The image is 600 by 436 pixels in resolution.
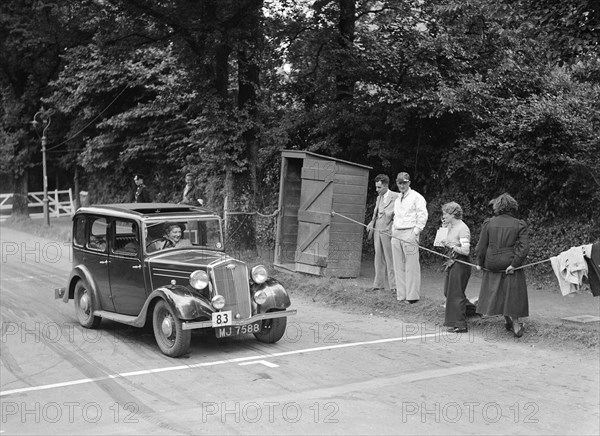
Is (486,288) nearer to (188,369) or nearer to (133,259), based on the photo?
(188,369)

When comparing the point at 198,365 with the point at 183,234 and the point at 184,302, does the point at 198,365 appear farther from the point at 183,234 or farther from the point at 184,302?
the point at 183,234

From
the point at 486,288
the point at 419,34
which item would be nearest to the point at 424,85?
the point at 419,34

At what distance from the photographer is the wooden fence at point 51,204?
118 ft

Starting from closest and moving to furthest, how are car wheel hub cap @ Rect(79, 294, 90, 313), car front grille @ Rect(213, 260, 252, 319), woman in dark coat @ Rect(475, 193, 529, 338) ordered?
1. car front grille @ Rect(213, 260, 252, 319)
2. woman in dark coat @ Rect(475, 193, 529, 338)
3. car wheel hub cap @ Rect(79, 294, 90, 313)

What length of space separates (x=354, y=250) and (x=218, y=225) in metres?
4.23

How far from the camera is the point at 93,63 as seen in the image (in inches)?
1110

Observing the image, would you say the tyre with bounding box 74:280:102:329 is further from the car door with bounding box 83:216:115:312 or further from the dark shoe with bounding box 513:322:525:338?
the dark shoe with bounding box 513:322:525:338

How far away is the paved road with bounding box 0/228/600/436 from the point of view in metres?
6.33

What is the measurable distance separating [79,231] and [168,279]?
255 centimetres

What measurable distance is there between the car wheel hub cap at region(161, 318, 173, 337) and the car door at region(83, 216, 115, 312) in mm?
1584

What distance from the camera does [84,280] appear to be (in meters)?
10.6

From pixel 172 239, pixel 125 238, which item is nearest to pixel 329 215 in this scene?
pixel 172 239

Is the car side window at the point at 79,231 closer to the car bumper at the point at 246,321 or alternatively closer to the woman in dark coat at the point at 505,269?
the car bumper at the point at 246,321

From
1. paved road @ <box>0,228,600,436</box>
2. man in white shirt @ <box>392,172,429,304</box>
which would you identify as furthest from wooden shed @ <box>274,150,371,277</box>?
paved road @ <box>0,228,600,436</box>
